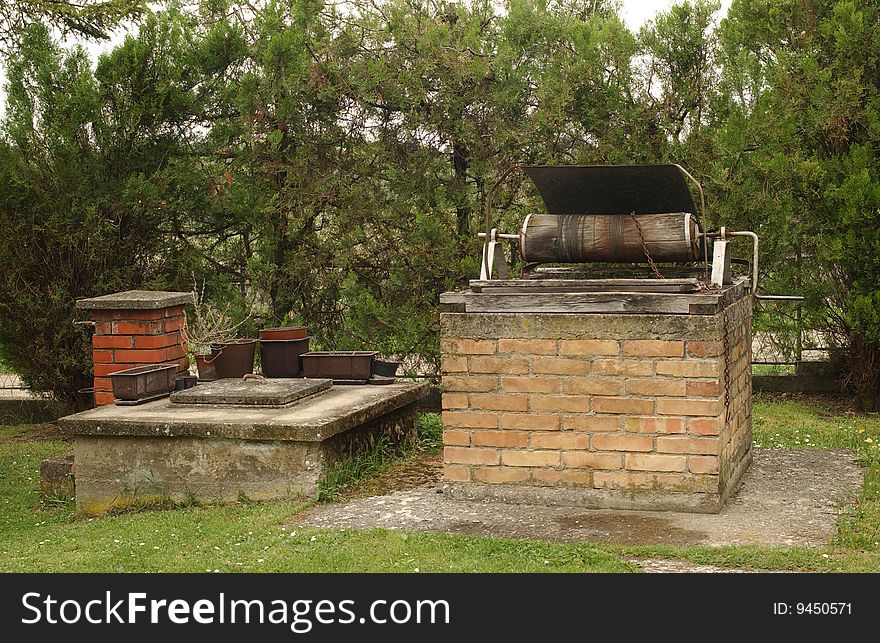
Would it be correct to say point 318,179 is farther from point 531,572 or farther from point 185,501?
point 531,572

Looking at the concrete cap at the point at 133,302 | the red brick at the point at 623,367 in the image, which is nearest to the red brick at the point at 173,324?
the concrete cap at the point at 133,302

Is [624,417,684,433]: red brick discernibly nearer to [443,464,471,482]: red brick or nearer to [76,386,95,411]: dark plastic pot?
[443,464,471,482]: red brick

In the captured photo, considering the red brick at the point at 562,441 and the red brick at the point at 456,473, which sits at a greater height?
the red brick at the point at 562,441

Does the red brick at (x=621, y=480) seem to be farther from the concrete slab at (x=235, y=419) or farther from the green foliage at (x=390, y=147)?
the green foliage at (x=390, y=147)

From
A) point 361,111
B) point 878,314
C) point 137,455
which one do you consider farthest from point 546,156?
point 137,455

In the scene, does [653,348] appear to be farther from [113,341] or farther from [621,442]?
[113,341]

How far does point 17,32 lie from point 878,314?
861cm

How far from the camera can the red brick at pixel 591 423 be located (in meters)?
5.83

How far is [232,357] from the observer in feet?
26.2

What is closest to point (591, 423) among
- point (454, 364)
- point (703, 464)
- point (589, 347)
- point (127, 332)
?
point (589, 347)

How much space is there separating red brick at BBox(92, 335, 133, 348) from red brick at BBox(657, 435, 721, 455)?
4032mm

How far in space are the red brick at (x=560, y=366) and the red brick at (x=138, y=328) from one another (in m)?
3.15

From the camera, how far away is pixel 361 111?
1033cm

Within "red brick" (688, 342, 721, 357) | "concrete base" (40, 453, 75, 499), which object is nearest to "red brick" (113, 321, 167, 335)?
"concrete base" (40, 453, 75, 499)
